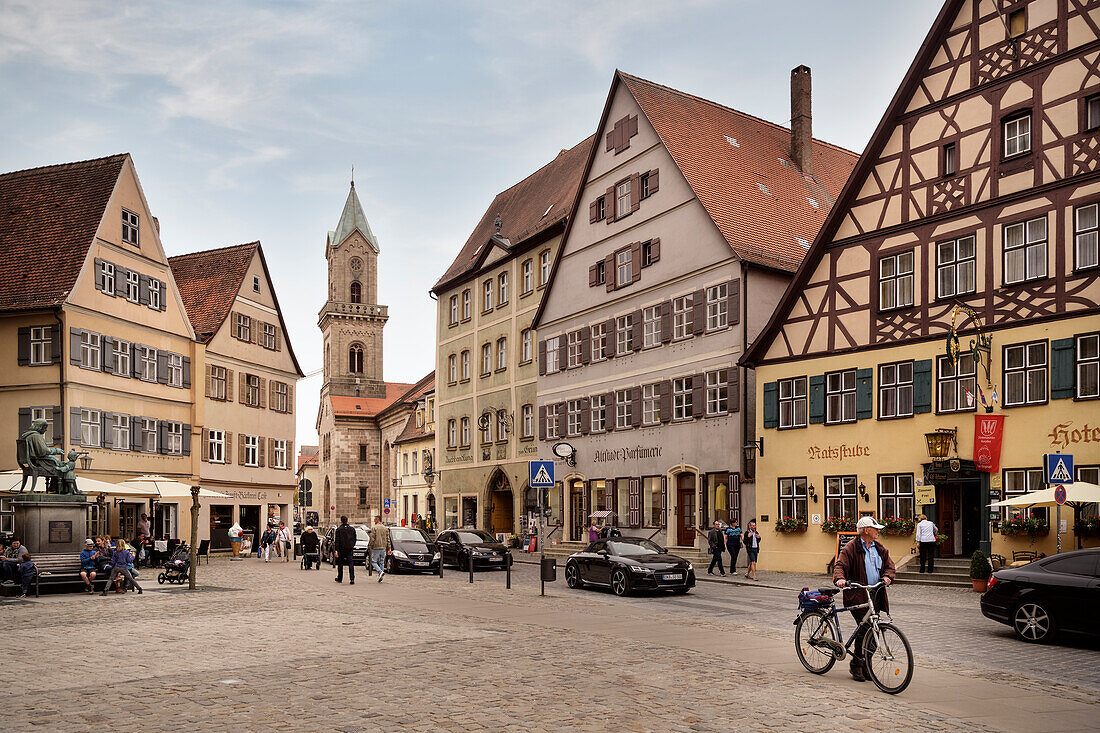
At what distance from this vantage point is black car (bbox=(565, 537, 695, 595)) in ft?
79.7

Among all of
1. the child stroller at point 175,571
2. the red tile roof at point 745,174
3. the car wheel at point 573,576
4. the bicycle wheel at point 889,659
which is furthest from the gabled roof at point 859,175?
the bicycle wheel at point 889,659

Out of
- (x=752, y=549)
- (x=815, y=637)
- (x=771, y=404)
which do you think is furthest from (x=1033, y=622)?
(x=771, y=404)

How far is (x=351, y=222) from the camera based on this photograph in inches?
4616

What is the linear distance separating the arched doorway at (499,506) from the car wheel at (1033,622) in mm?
36785

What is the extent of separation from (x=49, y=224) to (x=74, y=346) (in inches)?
220

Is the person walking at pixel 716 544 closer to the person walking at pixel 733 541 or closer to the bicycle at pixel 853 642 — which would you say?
the person walking at pixel 733 541

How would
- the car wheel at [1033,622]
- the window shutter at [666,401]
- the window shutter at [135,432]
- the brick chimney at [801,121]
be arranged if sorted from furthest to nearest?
the brick chimney at [801,121], the window shutter at [135,432], the window shutter at [666,401], the car wheel at [1033,622]

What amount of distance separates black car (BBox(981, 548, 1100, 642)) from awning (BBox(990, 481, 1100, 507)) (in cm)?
643

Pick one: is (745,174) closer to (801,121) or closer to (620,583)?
(801,121)

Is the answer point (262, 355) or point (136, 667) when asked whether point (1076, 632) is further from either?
point (262, 355)

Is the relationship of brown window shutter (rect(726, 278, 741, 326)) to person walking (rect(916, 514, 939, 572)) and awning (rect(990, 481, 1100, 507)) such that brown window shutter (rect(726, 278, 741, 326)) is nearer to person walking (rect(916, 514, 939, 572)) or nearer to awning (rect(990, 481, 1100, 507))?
person walking (rect(916, 514, 939, 572))

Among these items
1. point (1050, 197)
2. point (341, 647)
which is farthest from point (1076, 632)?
point (1050, 197)

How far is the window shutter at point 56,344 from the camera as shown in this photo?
37.1 meters

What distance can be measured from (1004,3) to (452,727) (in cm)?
2518
